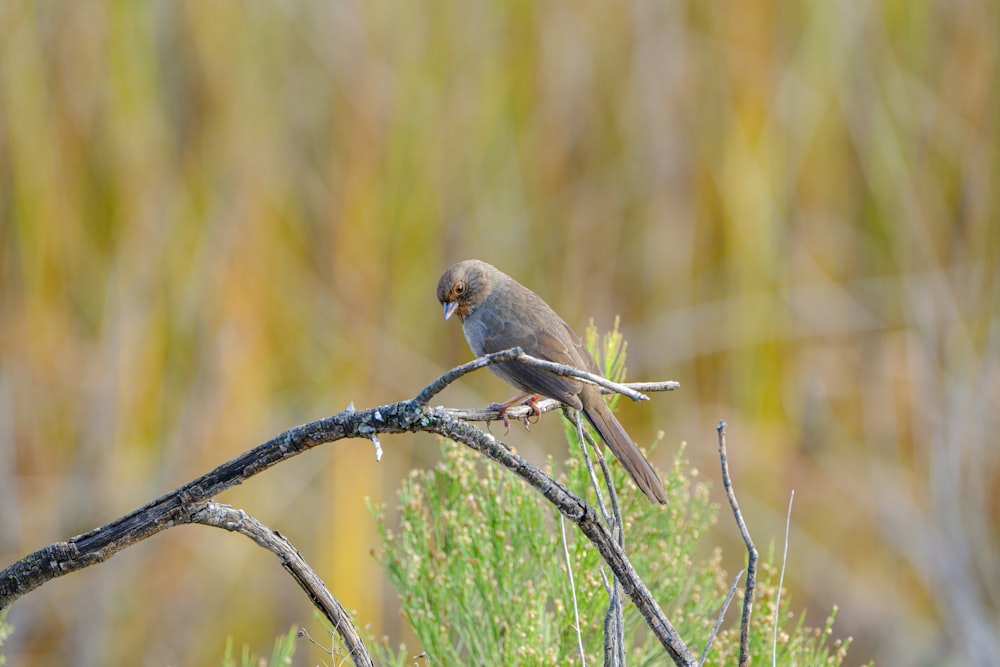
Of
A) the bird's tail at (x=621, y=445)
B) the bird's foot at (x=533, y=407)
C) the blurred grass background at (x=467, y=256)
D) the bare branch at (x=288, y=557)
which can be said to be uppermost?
the blurred grass background at (x=467, y=256)

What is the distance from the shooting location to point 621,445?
221 centimetres

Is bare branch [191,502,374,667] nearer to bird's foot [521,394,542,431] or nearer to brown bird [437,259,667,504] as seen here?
brown bird [437,259,667,504]

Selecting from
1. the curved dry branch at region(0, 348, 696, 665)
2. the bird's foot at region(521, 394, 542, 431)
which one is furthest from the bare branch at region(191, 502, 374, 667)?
the bird's foot at region(521, 394, 542, 431)

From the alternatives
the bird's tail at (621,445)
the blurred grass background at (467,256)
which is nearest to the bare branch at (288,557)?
the bird's tail at (621,445)

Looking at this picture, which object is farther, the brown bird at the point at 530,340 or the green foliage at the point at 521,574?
the brown bird at the point at 530,340

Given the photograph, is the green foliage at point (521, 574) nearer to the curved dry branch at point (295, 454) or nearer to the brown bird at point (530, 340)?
the brown bird at point (530, 340)

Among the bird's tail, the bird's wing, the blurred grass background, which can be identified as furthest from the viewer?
the blurred grass background

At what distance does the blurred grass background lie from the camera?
16.1 feet

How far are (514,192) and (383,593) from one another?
2076mm

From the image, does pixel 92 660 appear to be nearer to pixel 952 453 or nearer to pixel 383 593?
pixel 383 593

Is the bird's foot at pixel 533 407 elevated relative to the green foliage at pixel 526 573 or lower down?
elevated

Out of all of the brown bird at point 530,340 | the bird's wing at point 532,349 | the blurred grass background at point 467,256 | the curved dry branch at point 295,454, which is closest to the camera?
the curved dry branch at point 295,454

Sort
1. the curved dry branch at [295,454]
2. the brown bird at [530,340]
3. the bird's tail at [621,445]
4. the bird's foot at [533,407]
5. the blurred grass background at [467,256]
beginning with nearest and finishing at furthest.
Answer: the curved dry branch at [295,454] < the bird's tail at [621,445] < the brown bird at [530,340] < the bird's foot at [533,407] < the blurred grass background at [467,256]

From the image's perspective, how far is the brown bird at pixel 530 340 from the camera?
2205 mm
